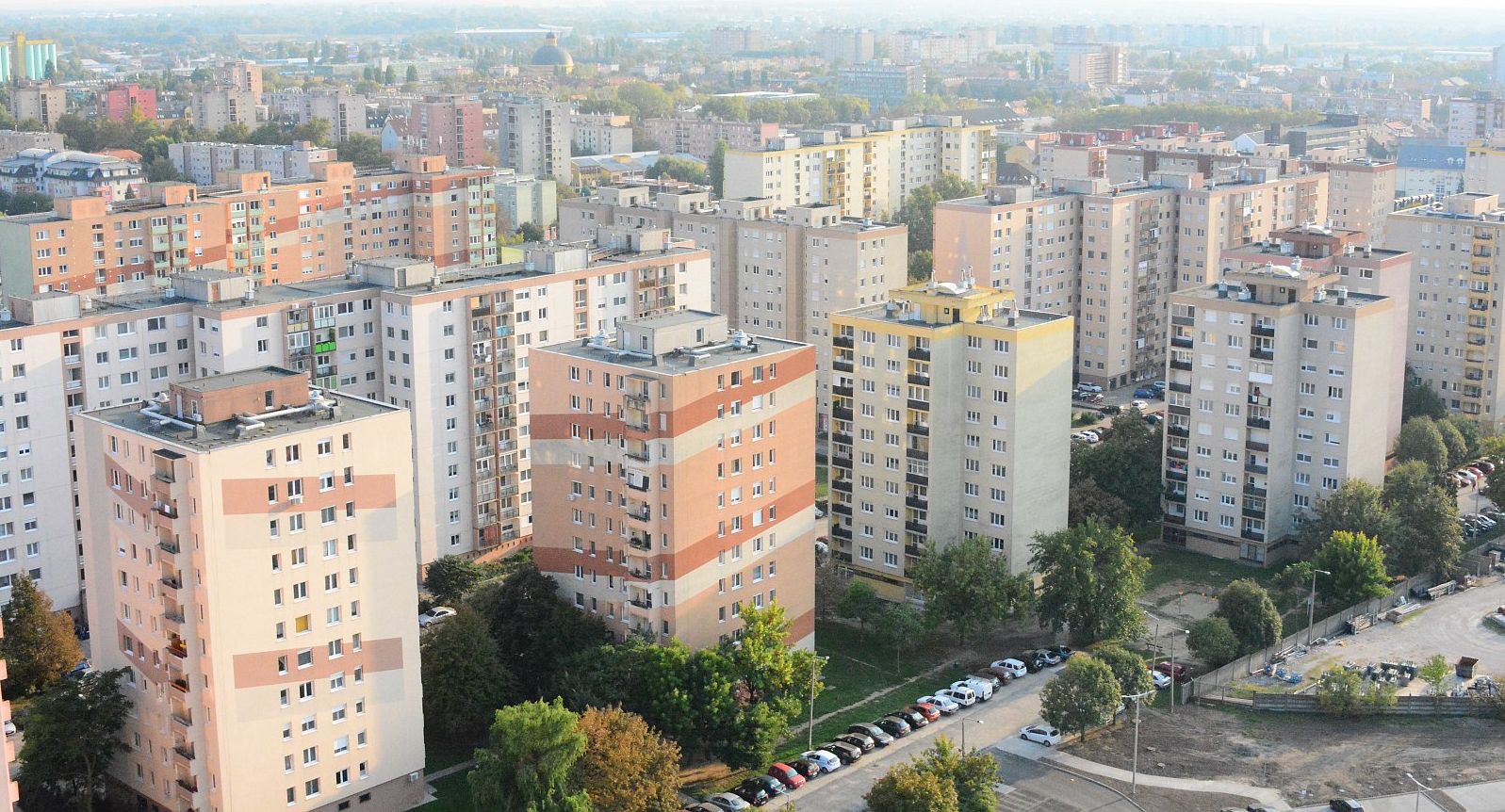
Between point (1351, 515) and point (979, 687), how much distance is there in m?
14.5

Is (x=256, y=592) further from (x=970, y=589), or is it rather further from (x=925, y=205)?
(x=925, y=205)

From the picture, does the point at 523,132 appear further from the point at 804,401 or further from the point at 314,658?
the point at 314,658

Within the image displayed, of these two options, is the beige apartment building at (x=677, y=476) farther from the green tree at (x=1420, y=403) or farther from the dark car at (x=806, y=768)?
the green tree at (x=1420, y=403)

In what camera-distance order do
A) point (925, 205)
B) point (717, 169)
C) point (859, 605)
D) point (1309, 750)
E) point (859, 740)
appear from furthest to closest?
point (717, 169), point (925, 205), point (859, 605), point (859, 740), point (1309, 750)

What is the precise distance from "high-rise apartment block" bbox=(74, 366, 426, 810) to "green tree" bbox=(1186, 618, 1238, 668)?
19.8 m

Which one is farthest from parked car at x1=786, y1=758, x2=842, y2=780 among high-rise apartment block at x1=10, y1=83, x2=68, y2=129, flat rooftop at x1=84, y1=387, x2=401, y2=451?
high-rise apartment block at x1=10, y1=83, x2=68, y2=129

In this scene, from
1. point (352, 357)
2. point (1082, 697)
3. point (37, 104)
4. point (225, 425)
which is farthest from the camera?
point (37, 104)

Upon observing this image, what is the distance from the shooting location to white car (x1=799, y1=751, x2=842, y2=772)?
39.4m

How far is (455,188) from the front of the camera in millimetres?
87500

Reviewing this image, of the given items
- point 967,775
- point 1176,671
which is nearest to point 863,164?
point 1176,671

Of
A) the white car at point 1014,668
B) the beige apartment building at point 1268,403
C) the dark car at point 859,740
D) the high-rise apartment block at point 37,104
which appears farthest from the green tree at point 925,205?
the high-rise apartment block at point 37,104

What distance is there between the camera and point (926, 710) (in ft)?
139

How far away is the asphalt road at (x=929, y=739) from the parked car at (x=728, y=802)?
711mm

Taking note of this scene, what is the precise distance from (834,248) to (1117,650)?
32204 mm
